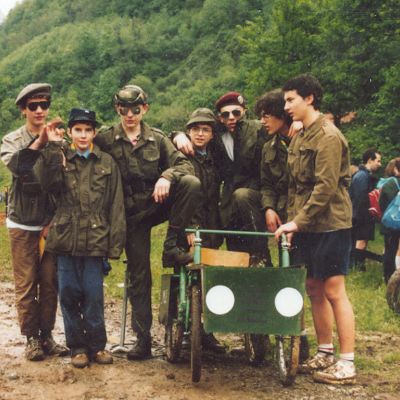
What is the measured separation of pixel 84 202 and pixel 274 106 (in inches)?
65.6

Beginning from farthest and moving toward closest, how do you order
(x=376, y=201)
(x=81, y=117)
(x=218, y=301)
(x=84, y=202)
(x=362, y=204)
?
(x=362, y=204) → (x=376, y=201) → (x=81, y=117) → (x=84, y=202) → (x=218, y=301)

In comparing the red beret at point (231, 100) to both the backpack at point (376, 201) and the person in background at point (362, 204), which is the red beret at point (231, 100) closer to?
the backpack at point (376, 201)

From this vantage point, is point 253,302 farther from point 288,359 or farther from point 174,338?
point 174,338

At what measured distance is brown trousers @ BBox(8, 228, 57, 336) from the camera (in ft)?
19.0

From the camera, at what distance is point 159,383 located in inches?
201

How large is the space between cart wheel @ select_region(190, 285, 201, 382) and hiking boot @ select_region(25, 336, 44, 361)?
141 cm

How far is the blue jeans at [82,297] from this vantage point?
18.1 ft

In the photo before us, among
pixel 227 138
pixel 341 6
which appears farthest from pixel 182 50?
pixel 227 138

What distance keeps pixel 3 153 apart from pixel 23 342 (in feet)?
6.00

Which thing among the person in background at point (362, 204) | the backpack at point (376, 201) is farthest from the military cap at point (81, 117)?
the person in background at point (362, 204)

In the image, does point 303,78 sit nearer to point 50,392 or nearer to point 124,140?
point 124,140

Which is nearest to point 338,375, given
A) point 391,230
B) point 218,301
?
point 218,301

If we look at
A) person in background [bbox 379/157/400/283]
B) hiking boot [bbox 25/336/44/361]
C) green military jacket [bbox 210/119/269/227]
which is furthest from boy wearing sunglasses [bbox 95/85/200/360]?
person in background [bbox 379/157/400/283]

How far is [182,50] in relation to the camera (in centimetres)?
11806
